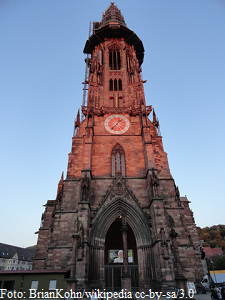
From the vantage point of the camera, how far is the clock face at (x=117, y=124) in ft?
73.6

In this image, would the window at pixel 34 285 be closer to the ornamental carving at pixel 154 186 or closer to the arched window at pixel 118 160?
the ornamental carving at pixel 154 186

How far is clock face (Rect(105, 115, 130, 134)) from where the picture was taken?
2244cm

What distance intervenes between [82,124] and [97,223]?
11.3 metres

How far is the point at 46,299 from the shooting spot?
11945mm

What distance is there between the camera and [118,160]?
20.5 meters

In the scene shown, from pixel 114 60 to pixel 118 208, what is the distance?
72.0ft

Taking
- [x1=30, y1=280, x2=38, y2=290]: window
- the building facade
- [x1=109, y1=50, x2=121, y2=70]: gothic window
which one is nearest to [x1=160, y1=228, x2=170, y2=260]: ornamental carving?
[x1=30, y1=280, x2=38, y2=290]: window

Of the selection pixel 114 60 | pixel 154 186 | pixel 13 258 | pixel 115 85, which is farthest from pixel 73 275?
pixel 13 258

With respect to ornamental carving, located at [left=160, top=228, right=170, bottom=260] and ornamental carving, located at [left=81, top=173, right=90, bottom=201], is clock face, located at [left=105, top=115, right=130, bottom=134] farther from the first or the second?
ornamental carving, located at [left=160, top=228, right=170, bottom=260]

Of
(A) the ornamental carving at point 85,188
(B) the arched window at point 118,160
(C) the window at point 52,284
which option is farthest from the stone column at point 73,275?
(B) the arched window at point 118,160

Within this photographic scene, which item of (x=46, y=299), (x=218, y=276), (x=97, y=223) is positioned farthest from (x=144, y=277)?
(x=218, y=276)

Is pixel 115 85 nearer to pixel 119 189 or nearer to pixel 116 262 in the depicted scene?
pixel 119 189

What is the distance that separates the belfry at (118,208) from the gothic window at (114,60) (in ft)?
5.12

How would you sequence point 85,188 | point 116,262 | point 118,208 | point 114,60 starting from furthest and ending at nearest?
point 114,60 < point 118,208 < point 85,188 < point 116,262
